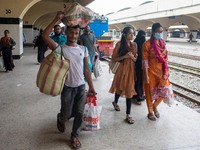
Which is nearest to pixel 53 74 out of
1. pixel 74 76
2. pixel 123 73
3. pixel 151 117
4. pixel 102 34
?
pixel 74 76

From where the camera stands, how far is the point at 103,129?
13.3 ft

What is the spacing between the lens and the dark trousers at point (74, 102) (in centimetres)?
332

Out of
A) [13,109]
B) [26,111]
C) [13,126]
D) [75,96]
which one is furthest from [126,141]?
[13,109]

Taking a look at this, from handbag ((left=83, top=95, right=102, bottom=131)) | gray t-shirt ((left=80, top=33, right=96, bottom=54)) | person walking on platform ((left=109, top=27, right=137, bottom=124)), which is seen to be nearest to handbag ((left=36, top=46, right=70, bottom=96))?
handbag ((left=83, top=95, right=102, bottom=131))

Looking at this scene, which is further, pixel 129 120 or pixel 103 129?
pixel 129 120

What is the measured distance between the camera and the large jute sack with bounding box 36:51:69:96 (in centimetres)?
306

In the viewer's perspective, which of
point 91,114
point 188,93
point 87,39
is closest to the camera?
point 91,114

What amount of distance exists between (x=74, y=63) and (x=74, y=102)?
596 millimetres

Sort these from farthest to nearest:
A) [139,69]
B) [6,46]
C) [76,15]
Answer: [6,46] < [139,69] < [76,15]

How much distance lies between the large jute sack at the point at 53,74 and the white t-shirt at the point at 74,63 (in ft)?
0.34

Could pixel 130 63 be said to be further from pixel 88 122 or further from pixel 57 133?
pixel 57 133

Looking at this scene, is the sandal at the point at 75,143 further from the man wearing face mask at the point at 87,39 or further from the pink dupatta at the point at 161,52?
the man wearing face mask at the point at 87,39

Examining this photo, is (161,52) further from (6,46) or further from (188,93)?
(6,46)

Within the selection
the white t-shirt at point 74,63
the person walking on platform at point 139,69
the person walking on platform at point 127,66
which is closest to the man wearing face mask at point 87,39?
the person walking on platform at point 139,69
